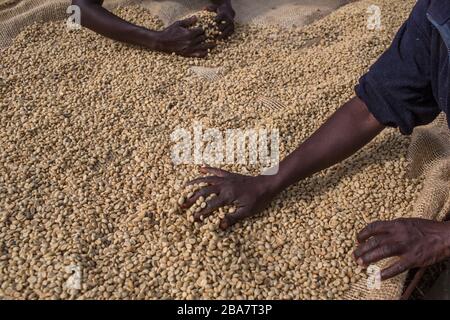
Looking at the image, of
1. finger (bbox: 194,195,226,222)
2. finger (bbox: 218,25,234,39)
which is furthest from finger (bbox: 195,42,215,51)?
finger (bbox: 194,195,226,222)

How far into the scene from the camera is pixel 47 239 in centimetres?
217

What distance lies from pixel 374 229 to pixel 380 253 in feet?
0.36

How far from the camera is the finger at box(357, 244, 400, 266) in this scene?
1925 millimetres

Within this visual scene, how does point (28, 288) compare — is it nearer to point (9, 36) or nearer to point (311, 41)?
point (9, 36)

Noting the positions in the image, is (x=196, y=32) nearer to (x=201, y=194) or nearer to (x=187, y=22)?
(x=187, y=22)

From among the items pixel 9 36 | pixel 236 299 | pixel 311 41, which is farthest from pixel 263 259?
pixel 9 36

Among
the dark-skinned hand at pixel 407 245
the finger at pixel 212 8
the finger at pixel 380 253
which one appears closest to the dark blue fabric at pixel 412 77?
the dark-skinned hand at pixel 407 245

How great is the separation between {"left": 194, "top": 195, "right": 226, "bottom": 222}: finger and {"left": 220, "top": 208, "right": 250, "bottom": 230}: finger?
0.20 ft

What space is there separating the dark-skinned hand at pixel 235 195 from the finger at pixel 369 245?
0.46 m

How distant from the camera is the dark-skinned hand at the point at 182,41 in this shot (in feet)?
11.3

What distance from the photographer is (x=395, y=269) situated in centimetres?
191

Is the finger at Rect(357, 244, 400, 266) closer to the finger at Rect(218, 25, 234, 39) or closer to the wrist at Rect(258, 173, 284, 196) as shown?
the wrist at Rect(258, 173, 284, 196)

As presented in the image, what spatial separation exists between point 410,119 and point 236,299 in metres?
1.06

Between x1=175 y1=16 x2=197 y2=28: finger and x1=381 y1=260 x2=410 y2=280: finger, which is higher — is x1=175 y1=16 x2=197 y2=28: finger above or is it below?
above
